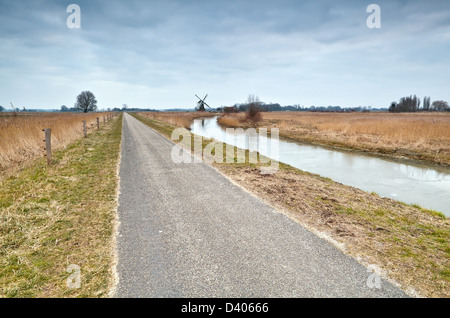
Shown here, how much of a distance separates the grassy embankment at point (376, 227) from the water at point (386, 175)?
2.15 metres

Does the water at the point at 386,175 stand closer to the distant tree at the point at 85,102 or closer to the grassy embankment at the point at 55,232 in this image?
the grassy embankment at the point at 55,232

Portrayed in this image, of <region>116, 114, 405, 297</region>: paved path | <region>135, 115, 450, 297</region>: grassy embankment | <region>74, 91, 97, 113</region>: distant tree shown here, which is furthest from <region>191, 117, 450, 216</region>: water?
<region>74, 91, 97, 113</region>: distant tree

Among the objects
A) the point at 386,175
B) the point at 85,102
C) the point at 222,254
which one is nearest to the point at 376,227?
the point at 222,254

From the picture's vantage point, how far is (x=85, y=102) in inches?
3649

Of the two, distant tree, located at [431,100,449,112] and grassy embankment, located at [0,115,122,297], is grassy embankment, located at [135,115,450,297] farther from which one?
distant tree, located at [431,100,449,112]

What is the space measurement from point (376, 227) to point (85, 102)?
356 ft

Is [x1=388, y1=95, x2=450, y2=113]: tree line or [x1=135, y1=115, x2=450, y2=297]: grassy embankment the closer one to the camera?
[x1=135, y1=115, x2=450, y2=297]: grassy embankment

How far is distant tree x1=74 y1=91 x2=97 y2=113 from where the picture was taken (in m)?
92.6

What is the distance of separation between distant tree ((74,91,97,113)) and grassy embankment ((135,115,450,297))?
104 m

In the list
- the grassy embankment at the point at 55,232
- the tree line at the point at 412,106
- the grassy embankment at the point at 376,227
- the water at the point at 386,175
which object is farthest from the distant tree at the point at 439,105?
the grassy embankment at the point at 55,232

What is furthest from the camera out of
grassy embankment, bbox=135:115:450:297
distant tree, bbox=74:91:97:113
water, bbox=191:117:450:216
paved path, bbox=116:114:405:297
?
distant tree, bbox=74:91:97:113
